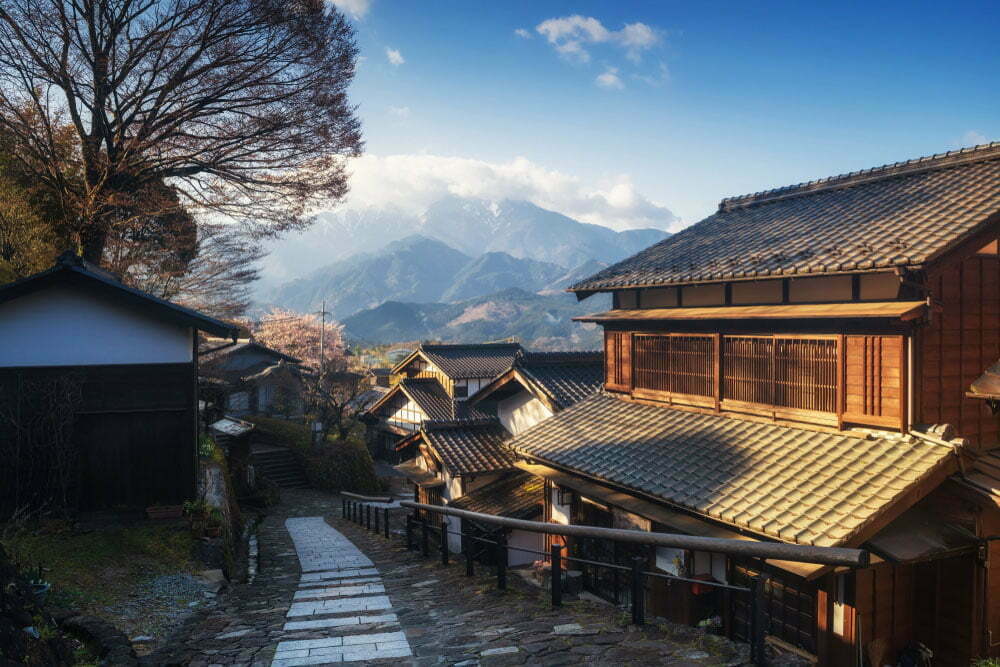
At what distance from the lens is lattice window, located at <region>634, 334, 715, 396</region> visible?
11655 mm

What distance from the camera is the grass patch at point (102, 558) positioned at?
806 centimetres

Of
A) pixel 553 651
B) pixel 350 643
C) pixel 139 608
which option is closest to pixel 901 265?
pixel 553 651

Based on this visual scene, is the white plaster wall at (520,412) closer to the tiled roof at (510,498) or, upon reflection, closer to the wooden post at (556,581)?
the tiled roof at (510,498)

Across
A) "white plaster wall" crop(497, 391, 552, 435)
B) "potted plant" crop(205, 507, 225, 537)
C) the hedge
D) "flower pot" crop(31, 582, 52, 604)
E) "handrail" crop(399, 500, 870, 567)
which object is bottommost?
the hedge

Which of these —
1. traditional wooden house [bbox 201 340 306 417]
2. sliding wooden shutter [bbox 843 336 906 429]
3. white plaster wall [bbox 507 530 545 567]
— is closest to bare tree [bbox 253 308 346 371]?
traditional wooden house [bbox 201 340 306 417]

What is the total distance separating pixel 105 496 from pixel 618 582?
10562mm

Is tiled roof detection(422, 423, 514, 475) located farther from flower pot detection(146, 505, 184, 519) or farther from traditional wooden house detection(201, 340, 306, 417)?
traditional wooden house detection(201, 340, 306, 417)

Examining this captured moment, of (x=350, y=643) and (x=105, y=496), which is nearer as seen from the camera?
(x=350, y=643)

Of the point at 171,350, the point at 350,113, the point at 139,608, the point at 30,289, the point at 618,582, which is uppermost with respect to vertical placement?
the point at 350,113

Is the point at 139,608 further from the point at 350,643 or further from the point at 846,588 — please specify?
the point at 846,588

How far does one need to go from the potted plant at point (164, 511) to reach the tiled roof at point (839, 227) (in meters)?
10.0

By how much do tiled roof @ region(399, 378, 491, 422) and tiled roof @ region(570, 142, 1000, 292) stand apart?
66.9 feet

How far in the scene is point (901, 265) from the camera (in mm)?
7898

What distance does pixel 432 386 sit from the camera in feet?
119
